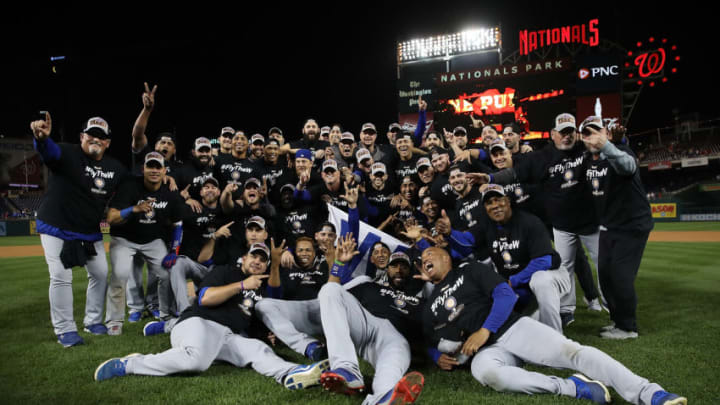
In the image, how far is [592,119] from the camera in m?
4.71

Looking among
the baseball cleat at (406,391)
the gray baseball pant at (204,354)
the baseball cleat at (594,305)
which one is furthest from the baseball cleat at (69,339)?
the baseball cleat at (594,305)

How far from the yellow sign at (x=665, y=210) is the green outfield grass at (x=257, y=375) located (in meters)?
25.2

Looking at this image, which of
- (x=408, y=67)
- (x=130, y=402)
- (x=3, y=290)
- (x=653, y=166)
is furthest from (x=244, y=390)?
(x=653, y=166)

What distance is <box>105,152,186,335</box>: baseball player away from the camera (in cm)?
609

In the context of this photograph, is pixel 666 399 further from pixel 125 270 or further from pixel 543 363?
pixel 125 270

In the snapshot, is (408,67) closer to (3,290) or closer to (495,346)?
(3,290)

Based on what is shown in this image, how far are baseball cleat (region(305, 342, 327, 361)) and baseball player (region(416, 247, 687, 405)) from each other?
116cm

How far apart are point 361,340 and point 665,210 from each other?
32.0 metres

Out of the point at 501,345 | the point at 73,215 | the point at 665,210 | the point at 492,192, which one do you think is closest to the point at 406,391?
the point at 501,345

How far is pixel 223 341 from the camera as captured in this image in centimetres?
456

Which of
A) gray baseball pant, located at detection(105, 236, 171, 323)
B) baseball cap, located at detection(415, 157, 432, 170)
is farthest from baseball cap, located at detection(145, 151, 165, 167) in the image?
baseball cap, located at detection(415, 157, 432, 170)

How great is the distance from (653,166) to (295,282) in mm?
45054

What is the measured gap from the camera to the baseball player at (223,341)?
4113 mm

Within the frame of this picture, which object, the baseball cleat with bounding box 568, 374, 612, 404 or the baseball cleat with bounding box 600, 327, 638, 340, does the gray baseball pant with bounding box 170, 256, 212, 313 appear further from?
the baseball cleat with bounding box 600, 327, 638, 340
